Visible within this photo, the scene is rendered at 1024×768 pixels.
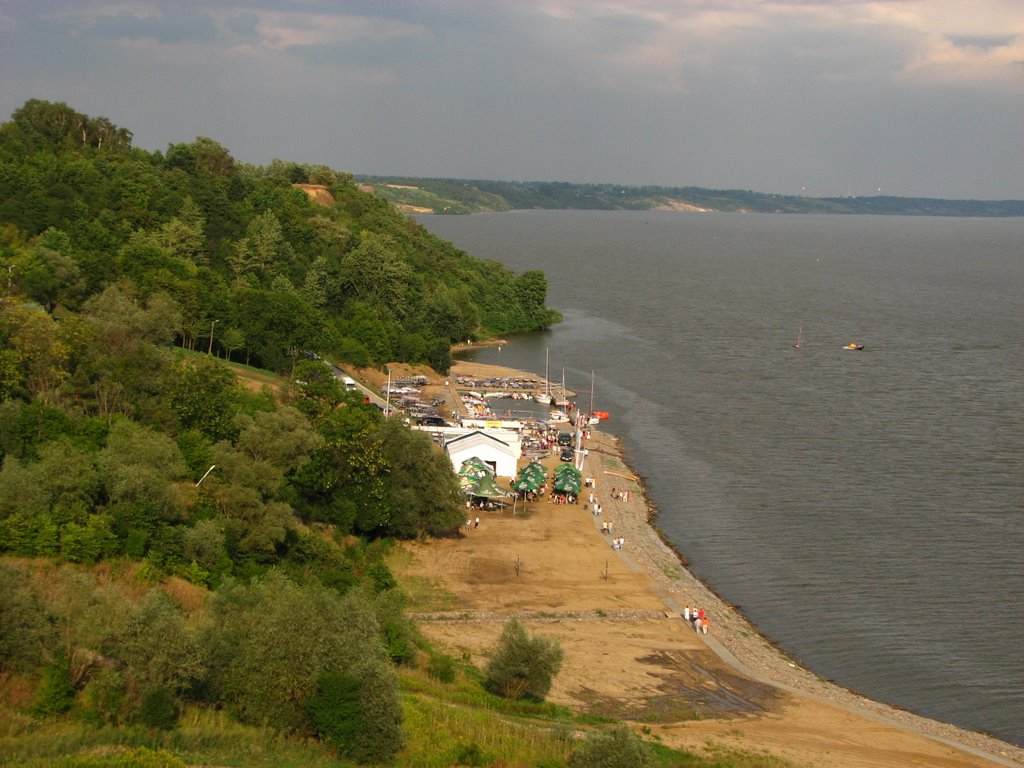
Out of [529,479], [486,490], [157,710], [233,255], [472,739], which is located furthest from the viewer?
[233,255]

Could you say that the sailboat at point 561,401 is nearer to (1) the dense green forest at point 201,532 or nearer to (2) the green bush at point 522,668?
(1) the dense green forest at point 201,532

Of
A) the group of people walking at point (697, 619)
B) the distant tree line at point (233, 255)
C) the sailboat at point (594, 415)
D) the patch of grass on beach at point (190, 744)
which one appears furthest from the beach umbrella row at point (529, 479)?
the patch of grass on beach at point (190, 744)

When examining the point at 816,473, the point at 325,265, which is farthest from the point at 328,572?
the point at 325,265

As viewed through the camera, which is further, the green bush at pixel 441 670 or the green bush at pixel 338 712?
the green bush at pixel 441 670

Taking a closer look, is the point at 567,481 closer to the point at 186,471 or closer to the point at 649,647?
the point at 649,647

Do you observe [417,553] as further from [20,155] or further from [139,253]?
[20,155]

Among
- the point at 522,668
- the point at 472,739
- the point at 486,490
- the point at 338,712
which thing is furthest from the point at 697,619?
the point at 338,712

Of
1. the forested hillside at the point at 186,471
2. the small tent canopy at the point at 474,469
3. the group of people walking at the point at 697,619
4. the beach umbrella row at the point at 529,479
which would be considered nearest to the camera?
the forested hillside at the point at 186,471
